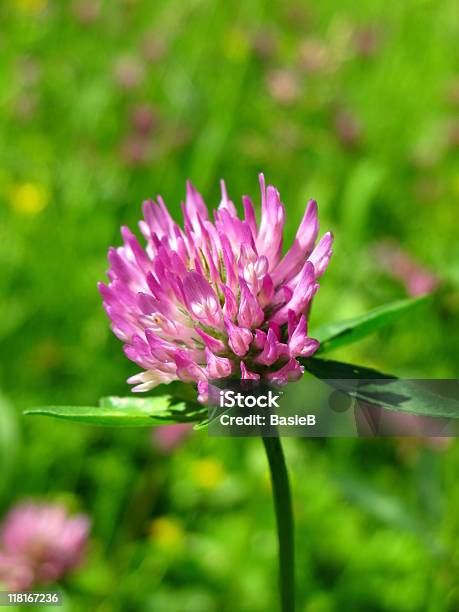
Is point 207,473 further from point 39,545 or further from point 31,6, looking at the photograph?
point 31,6

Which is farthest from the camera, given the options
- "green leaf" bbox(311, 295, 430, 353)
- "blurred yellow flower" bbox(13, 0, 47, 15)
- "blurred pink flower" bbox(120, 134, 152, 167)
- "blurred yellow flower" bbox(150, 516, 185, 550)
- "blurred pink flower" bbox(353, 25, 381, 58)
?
"blurred yellow flower" bbox(13, 0, 47, 15)

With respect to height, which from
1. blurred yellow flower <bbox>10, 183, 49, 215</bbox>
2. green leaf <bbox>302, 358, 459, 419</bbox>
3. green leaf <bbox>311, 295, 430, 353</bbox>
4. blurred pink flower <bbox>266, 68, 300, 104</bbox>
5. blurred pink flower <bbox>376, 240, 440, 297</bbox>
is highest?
blurred pink flower <bbox>266, 68, 300, 104</bbox>

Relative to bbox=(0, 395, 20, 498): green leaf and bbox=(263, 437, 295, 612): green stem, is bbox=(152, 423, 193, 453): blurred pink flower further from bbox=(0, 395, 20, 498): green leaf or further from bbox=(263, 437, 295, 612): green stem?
bbox=(263, 437, 295, 612): green stem

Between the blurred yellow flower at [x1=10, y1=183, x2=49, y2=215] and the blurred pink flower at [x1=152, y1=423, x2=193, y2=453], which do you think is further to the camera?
the blurred yellow flower at [x1=10, y1=183, x2=49, y2=215]

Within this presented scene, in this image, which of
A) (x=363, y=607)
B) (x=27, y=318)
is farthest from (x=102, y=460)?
(x=363, y=607)

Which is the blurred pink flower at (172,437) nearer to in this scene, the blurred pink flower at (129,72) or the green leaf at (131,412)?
the green leaf at (131,412)

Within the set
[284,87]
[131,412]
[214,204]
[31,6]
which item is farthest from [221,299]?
[31,6]

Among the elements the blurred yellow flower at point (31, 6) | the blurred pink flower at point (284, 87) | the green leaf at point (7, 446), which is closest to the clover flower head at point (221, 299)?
the green leaf at point (7, 446)

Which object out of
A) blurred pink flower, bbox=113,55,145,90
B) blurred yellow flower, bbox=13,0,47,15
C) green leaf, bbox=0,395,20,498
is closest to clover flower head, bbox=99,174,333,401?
green leaf, bbox=0,395,20,498
